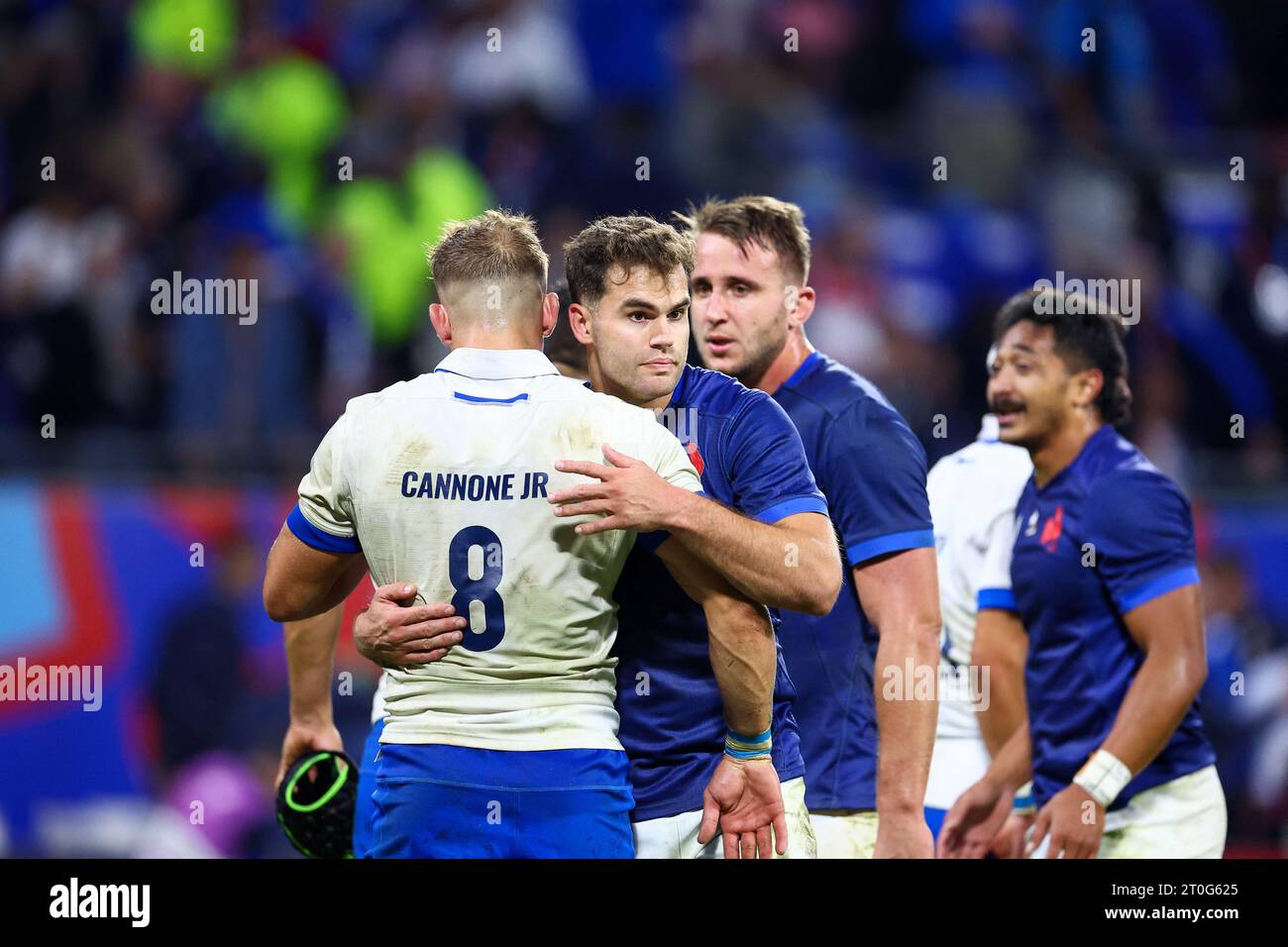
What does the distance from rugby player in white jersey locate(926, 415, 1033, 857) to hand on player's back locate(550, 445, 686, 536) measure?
2.42 m

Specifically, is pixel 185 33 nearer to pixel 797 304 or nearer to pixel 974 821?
pixel 797 304

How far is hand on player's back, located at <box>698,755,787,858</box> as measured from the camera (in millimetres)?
4211

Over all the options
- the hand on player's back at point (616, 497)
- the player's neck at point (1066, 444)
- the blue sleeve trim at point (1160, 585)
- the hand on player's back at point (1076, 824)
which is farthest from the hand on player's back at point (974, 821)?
the hand on player's back at point (616, 497)

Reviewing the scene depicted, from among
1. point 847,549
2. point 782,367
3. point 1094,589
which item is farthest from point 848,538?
point 1094,589

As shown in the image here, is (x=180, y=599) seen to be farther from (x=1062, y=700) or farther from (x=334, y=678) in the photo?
(x=1062, y=700)

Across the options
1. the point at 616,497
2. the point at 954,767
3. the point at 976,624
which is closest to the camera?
the point at 616,497

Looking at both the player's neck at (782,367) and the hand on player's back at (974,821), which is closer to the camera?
the player's neck at (782,367)

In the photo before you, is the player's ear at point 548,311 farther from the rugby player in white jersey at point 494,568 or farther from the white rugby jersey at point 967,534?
the white rugby jersey at point 967,534

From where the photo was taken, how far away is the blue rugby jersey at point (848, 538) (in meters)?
4.94

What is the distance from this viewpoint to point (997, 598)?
6004 millimetres

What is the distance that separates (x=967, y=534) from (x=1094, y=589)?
773 millimetres

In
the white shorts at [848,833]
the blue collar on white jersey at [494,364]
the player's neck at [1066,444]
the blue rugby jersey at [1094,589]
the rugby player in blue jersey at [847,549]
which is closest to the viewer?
the blue collar on white jersey at [494,364]

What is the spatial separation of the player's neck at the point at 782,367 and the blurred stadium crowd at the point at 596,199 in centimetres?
416
